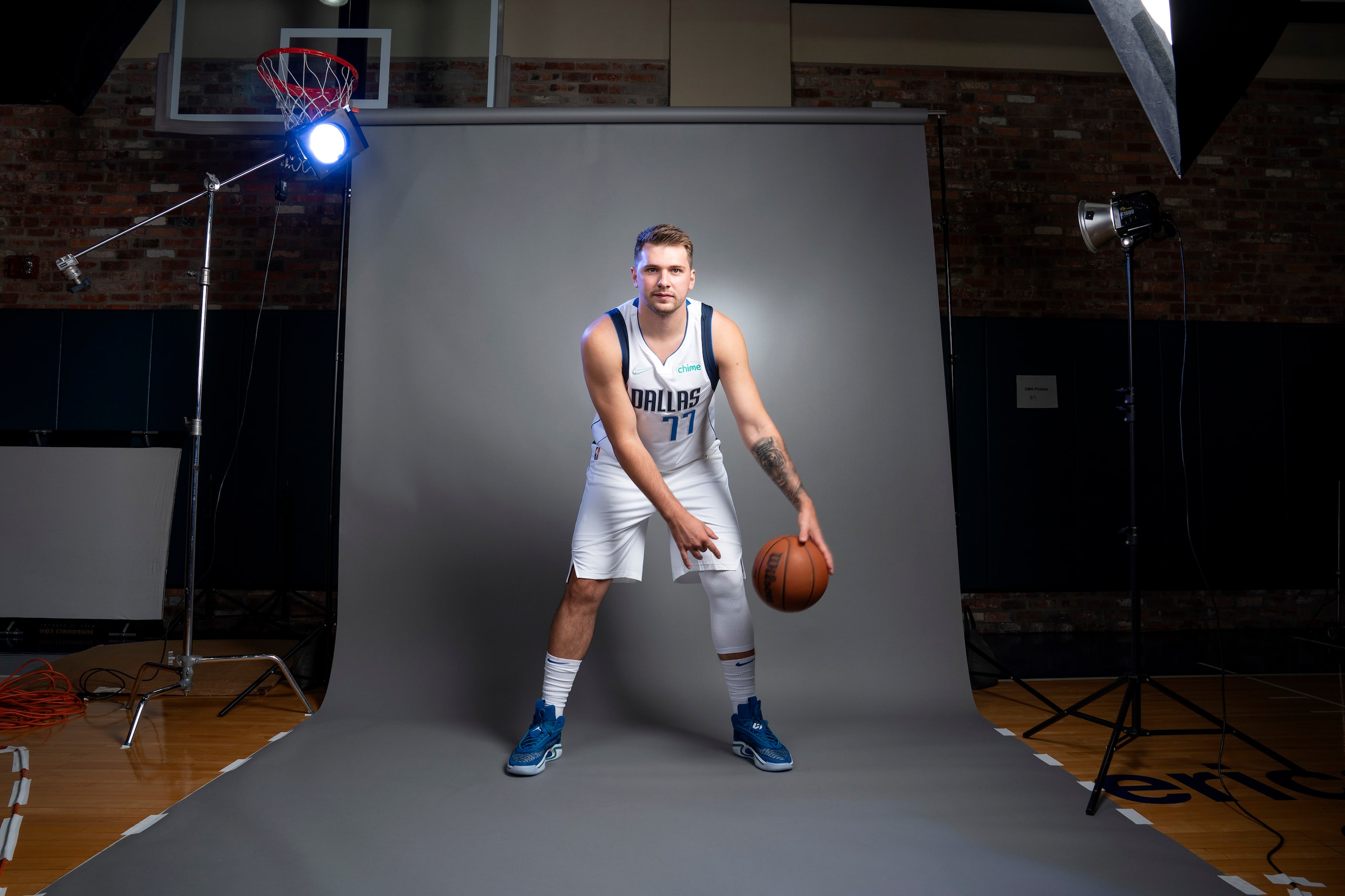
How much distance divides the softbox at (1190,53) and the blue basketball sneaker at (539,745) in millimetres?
2142

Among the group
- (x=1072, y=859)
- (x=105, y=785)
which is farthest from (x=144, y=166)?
(x=1072, y=859)

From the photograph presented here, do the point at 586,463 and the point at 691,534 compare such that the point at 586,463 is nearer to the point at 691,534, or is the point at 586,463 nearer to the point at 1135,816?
the point at 691,534

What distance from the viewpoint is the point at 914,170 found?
11.1ft

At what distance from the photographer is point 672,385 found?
94.4 inches

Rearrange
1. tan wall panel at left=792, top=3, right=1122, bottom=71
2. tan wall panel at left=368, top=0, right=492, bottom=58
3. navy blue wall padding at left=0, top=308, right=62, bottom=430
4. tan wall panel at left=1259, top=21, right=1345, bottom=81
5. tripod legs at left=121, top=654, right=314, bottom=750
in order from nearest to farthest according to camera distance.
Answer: tripod legs at left=121, top=654, right=314, bottom=750 → tan wall panel at left=368, top=0, right=492, bottom=58 → navy blue wall padding at left=0, top=308, right=62, bottom=430 → tan wall panel at left=792, top=3, right=1122, bottom=71 → tan wall panel at left=1259, top=21, right=1345, bottom=81

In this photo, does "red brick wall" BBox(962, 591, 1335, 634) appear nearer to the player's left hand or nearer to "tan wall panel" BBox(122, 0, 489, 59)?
the player's left hand

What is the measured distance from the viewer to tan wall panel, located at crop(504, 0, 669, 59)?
499cm

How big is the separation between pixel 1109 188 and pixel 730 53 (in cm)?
268

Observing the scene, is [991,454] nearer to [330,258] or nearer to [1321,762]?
[1321,762]

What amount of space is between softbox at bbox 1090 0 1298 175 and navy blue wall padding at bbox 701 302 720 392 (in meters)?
1.28

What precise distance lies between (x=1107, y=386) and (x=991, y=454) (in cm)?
90

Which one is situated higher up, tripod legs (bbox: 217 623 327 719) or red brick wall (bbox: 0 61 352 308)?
red brick wall (bbox: 0 61 352 308)

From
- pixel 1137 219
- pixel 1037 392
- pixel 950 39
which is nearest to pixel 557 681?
pixel 1137 219

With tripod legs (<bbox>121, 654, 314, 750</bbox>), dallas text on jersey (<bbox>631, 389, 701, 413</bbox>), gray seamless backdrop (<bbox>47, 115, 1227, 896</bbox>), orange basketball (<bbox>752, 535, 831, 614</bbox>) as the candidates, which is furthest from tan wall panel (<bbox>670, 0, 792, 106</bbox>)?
tripod legs (<bbox>121, 654, 314, 750</bbox>)
